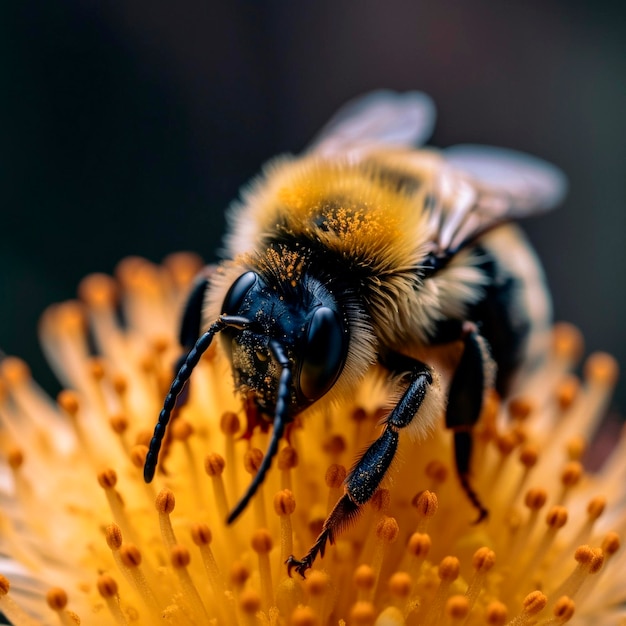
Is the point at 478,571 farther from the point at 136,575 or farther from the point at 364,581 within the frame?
the point at 136,575

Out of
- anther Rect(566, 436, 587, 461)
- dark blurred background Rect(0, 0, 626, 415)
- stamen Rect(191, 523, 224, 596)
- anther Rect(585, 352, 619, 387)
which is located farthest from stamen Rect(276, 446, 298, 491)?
dark blurred background Rect(0, 0, 626, 415)

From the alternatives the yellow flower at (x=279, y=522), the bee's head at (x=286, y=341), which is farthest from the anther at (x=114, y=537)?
the bee's head at (x=286, y=341)

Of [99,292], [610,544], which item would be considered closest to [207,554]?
[610,544]

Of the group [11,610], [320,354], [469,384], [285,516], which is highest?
[320,354]

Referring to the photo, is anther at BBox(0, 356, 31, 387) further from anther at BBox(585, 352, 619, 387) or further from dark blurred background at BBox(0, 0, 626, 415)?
anther at BBox(585, 352, 619, 387)

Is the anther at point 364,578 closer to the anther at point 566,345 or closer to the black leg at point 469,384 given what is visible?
the black leg at point 469,384

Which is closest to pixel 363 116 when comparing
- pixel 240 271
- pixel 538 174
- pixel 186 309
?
pixel 538 174

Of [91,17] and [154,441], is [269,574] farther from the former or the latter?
[91,17]
